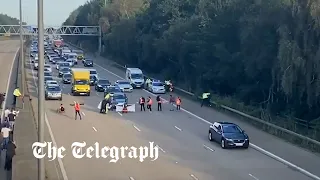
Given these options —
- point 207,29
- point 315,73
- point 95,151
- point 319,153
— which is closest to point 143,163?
point 95,151

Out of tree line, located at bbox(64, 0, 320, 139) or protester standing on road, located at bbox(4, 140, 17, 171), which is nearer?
protester standing on road, located at bbox(4, 140, 17, 171)

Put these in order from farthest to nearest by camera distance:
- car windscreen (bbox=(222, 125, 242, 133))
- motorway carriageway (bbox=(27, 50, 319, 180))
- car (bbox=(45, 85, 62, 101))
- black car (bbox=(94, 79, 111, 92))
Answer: black car (bbox=(94, 79, 111, 92))
car (bbox=(45, 85, 62, 101))
car windscreen (bbox=(222, 125, 242, 133))
motorway carriageway (bbox=(27, 50, 319, 180))

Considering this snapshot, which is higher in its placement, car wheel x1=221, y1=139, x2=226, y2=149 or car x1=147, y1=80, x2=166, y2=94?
car wheel x1=221, y1=139, x2=226, y2=149

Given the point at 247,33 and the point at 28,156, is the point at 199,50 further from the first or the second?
the point at 28,156

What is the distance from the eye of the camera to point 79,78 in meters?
54.4

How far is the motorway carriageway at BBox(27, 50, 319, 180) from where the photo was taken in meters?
24.1

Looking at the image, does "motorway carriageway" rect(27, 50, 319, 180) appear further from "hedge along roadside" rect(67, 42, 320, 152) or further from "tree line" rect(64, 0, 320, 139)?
"tree line" rect(64, 0, 320, 139)

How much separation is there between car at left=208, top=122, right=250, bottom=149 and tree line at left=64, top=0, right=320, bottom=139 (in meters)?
6.92

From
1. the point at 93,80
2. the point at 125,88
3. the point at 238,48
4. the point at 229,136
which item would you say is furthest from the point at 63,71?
the point at 229,136

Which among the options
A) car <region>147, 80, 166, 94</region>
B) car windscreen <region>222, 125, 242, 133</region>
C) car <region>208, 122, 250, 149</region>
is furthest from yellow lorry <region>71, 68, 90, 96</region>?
car windscreen <region>222, 125, 242, 133</region>

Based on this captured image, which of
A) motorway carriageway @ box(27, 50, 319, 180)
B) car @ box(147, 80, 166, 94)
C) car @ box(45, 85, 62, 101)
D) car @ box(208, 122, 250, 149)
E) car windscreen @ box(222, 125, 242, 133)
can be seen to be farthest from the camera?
car @ box(147, 80, 166, 94)

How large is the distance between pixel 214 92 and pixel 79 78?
12.8 metres

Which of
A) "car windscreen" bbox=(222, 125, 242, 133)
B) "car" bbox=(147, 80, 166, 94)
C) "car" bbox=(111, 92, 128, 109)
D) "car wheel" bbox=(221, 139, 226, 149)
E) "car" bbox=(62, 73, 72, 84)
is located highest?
"car windscreen" bbox=(222, 125, 242, 133)

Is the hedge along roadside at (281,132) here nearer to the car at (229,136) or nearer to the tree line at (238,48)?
the tree line at (238,48)
